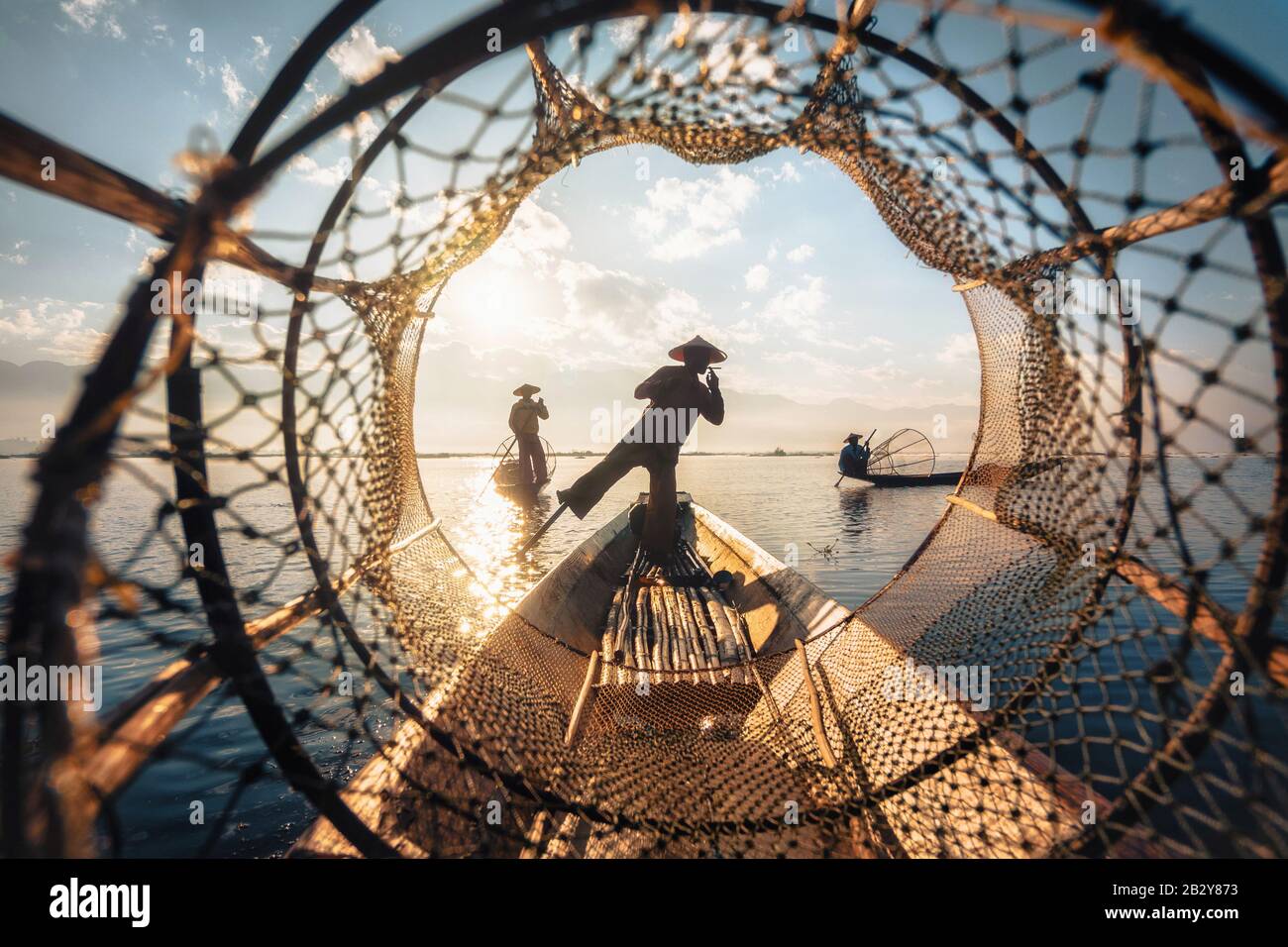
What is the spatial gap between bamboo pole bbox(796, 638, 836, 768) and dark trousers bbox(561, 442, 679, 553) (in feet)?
11.3

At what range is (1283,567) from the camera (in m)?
1.84

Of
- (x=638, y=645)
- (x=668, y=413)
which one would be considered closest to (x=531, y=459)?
(x=668, y=413)

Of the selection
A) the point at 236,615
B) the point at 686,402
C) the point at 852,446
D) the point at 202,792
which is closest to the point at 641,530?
the point at 686,402

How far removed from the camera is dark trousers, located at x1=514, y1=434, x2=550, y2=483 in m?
22.6

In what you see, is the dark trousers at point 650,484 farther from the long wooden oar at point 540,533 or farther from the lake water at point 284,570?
the lake water at point 284,570

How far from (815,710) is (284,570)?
51.9 feet

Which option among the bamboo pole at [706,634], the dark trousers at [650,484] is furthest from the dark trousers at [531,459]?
the bamboo pole at [706,634]

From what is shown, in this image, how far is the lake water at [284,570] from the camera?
4.10 metres

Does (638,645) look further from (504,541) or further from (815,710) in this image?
(504,541)

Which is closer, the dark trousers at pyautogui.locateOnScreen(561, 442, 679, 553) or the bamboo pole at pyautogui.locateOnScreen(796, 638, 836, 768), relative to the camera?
the bamboo pole at pyautogui.locateOnScreen(796, 638, 836, 768)

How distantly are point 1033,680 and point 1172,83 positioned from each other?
8.89 feet

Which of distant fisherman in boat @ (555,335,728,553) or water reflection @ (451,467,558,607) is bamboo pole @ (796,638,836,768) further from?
distant fisherman in boat @ (555,335,728,553)

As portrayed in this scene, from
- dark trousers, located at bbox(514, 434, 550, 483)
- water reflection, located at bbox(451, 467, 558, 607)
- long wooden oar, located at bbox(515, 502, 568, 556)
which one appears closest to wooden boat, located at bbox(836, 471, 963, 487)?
dark trousers, located at bbox(514, 434, 550, 483)

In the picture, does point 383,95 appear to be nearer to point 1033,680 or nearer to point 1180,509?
point 1180,509
